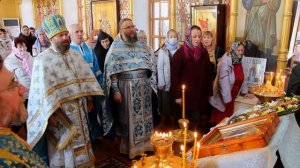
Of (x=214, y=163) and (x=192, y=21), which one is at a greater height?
(x=192, y=21)


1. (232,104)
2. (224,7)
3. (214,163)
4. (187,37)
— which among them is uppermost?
(224,7)

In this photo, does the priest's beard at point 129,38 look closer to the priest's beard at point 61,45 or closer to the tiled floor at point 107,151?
the priest's beard at point 61,45

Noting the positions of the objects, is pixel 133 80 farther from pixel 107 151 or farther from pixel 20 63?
pixel 20 63

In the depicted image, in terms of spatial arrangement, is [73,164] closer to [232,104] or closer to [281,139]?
[281,139]

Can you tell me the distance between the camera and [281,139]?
55.7 inches

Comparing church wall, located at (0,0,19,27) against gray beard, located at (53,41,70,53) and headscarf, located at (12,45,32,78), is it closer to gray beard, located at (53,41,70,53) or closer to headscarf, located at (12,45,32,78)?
headscarf, located at (12,45,32,78)

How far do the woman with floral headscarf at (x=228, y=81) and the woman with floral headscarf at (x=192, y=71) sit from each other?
274 mm

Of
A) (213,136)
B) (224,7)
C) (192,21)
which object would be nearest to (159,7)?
(192,21)

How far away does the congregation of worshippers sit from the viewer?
2.42 metres

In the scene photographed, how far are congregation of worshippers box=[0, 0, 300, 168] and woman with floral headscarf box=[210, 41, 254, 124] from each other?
1 centimetres

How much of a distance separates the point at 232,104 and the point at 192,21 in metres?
1.73

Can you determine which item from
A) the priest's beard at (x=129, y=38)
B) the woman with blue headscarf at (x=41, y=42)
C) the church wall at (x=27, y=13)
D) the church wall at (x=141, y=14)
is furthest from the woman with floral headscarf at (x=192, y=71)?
the church wall at (x=27, y=13)

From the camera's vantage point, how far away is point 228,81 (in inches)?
146

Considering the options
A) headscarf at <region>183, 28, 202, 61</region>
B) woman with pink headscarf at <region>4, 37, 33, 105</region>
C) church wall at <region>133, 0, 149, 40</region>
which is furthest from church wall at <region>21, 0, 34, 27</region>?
headscarf at <region>183, 28, 202, 61</region>
